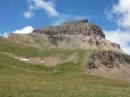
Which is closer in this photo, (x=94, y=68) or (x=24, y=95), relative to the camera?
(x=24, y=95)

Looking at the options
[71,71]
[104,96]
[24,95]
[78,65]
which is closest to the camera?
[24,95]

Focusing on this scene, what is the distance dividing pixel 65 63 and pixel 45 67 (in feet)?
41.3

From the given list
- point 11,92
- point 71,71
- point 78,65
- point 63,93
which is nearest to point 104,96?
point 63,93

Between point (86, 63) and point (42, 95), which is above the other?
point (86, 63)

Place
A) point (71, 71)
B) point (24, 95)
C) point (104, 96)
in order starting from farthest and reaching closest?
point (71, 71), point (104, 96), point (24, 95)

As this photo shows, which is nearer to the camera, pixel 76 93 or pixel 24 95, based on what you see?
pixel 24 95

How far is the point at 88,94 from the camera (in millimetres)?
51188

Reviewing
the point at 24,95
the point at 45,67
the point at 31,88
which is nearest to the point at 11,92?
the point at 24,95

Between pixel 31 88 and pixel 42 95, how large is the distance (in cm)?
558

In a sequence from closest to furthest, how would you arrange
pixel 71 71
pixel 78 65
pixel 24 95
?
pixel 24 95 < pixel 71 71 < pixel 78 65

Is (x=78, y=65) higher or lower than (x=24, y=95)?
higher

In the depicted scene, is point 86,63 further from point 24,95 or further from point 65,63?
point 24,95

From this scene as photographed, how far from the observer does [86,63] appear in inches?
7662

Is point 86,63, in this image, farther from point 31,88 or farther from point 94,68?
point 31,88
